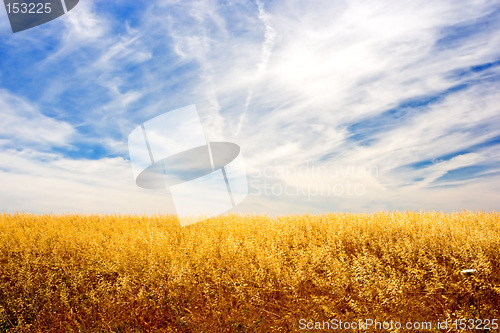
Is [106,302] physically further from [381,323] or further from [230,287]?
[381,323]

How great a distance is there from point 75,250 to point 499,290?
9327mm

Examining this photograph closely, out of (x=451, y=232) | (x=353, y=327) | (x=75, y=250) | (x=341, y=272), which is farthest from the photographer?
(x=75, y=250)

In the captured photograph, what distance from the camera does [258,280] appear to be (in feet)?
21.2

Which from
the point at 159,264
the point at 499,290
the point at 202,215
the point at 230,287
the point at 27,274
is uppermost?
the point at 202,215

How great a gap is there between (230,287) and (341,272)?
2.03m

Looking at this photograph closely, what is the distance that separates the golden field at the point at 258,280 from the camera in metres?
5.75

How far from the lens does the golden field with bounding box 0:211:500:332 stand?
5.75 meters

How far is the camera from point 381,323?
515cm

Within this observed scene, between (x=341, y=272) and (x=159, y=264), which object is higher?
(x=159, y=264)

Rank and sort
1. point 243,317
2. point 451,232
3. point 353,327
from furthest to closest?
point 451,232 → point 243,317 → point 353,327

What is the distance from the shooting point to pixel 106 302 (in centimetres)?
657

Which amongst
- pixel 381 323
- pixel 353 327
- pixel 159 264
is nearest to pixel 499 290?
pixel 381 323

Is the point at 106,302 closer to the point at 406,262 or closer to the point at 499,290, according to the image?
the point at 406,262

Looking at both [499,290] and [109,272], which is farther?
[109,272]
